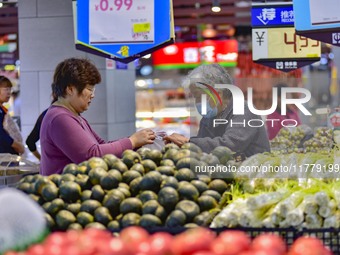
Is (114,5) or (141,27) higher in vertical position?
(114,5)

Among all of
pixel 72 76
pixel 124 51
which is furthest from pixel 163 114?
pixel 72 76

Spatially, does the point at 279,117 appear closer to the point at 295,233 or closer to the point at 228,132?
the point at 228,132

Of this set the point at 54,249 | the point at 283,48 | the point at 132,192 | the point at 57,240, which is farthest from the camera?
the point at 283,48

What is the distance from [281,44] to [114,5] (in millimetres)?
2663

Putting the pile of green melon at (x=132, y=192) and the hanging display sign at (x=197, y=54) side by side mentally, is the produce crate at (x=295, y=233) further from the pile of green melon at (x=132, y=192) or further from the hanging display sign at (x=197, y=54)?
the hanging display sign at (x=197, y=54)

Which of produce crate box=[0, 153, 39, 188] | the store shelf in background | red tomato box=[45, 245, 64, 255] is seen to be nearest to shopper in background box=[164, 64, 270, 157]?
red tomato box=[45, 245, 64, 255]

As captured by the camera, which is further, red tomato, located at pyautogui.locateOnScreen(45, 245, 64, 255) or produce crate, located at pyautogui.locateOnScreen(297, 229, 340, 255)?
produce crate, located at pyautogui.locateOnScreen(297, 229, 340, 255)

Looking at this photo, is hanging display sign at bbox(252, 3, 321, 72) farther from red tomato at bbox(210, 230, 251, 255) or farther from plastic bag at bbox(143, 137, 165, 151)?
red tomato at bbox(210, 230, 251, 255)

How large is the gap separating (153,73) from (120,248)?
20.0m

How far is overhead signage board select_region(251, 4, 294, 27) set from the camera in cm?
883

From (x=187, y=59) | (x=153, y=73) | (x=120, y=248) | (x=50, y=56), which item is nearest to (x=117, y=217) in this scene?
(x=120, y=248)

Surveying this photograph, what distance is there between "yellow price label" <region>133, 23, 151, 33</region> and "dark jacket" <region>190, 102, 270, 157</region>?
10.1 ft

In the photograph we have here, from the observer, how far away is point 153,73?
72.5 ft

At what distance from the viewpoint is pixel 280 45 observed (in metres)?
8.95
